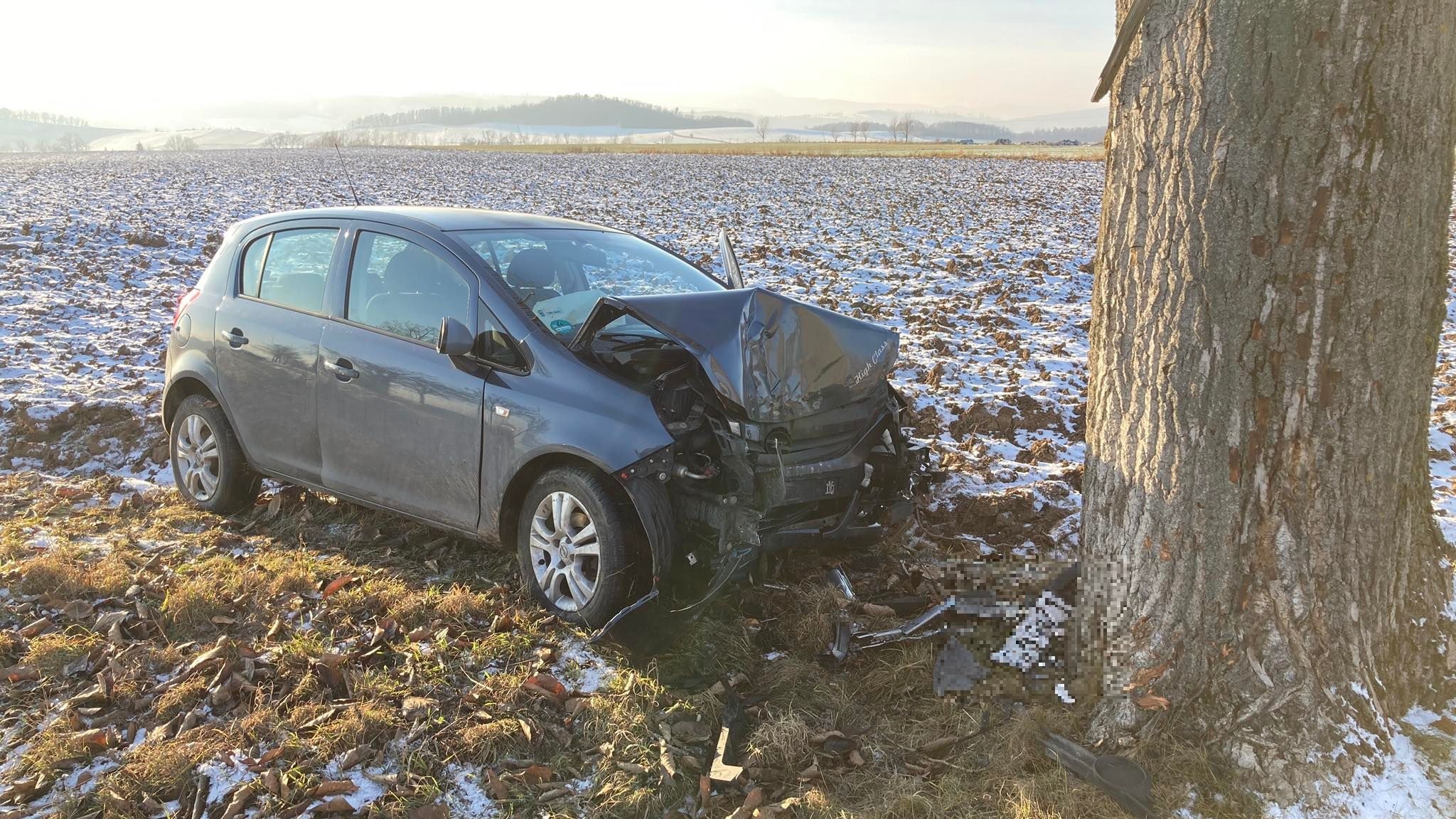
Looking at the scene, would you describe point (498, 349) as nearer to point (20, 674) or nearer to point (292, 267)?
point (292, 267)

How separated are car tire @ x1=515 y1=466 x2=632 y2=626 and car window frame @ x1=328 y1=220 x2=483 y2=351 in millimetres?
858

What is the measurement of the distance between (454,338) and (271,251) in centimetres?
199

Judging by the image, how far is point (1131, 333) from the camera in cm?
309

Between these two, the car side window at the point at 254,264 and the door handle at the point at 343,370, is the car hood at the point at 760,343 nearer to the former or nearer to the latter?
the door handle at the point at 343,370

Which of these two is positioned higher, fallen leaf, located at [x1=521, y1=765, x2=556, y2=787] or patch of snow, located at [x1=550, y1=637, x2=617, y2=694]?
patch of snow, located at [x1=550, y1=637, x2=617, y2=694]

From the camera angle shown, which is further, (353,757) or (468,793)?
(353,757)

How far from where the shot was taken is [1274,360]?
9.20ft

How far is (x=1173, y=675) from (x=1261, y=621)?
326 millimetres

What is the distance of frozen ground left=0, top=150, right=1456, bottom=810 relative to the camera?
19.4 feet

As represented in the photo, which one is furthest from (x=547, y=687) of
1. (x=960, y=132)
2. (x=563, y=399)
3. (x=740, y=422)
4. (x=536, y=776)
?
(x=960, y=132)

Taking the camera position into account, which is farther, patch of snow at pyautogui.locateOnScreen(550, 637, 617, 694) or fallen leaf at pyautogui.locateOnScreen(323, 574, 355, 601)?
fallen leaf at pyautogui.locateOnScreen(323, 574, 355, 601)

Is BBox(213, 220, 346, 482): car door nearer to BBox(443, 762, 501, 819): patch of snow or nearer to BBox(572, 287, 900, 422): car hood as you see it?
BBox(572, 287, 900, 422): car hood

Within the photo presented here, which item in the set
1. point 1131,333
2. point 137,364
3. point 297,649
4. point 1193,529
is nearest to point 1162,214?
point 1131,333

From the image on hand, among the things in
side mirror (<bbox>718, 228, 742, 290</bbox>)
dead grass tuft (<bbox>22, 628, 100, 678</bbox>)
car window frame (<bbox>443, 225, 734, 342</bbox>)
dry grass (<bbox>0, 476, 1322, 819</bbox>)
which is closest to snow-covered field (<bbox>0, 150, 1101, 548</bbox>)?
dry grass (<bbox>0, 476, 1322, 819</bbox>)
